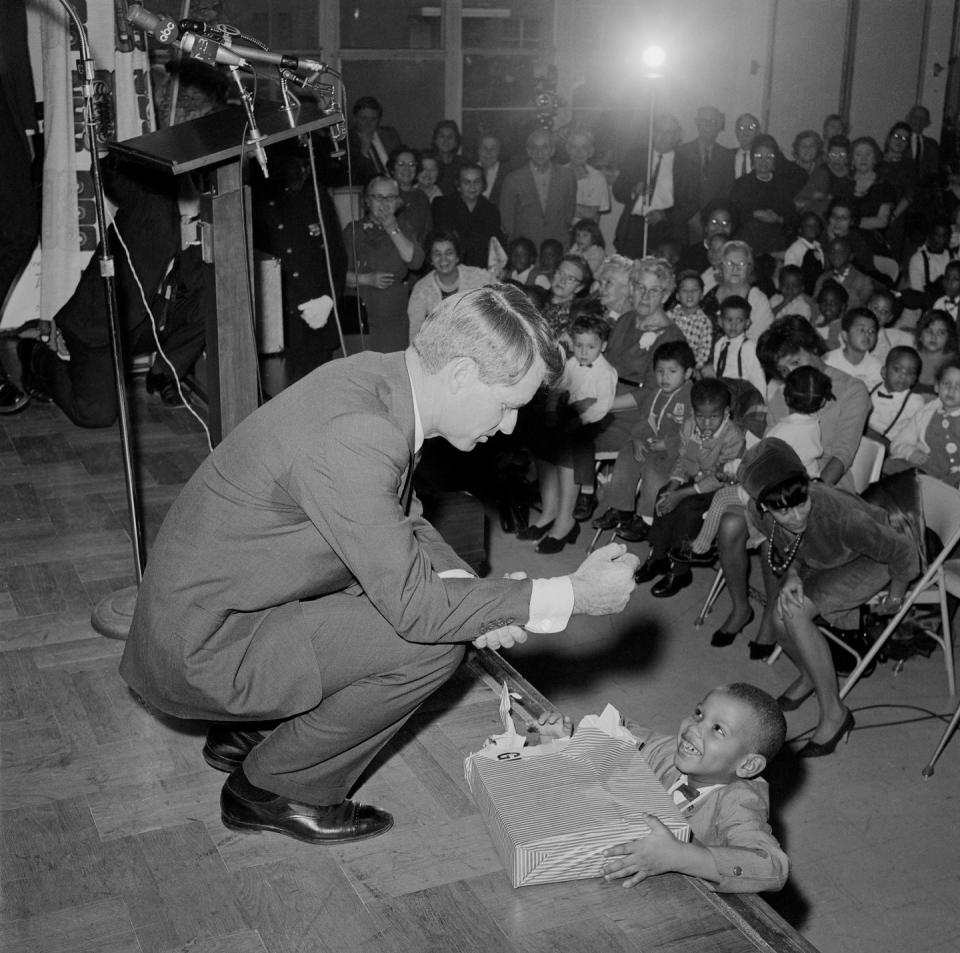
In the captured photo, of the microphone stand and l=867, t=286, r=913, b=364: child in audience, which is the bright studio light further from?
the microphone stand

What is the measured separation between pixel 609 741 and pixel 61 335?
3.56 meters

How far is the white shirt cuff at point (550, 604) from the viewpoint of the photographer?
75.7 inches

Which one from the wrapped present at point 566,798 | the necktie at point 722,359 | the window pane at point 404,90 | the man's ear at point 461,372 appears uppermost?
the window pane at point 404,90

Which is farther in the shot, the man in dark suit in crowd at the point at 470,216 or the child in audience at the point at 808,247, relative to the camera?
the man in dark suit in crowd at the point at 470,216

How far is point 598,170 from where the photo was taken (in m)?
8.27

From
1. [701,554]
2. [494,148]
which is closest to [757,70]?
[494,148]

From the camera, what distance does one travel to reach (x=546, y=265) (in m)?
6.43

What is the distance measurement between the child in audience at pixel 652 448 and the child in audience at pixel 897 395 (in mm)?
776

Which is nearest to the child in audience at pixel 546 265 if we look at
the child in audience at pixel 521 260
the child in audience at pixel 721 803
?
the child in audience at pixel 521 260

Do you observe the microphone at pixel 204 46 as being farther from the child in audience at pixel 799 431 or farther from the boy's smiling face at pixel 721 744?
the child in audience at pixel 799 431

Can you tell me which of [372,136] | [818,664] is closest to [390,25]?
[372,136]

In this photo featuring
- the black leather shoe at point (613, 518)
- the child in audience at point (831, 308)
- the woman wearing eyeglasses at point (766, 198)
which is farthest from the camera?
the woman wearing eyeglasses at point (766, 198)

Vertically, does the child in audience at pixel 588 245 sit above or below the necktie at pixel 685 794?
above

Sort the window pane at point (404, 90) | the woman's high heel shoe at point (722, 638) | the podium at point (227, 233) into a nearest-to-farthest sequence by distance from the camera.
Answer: the podium at point (227, 233)
the woman's high heel shoe at point (722, 638)
the window pane at point (404, 90)
